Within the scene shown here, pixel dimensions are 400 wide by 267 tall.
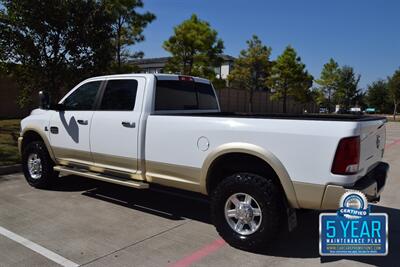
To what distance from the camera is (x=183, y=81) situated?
582 cm

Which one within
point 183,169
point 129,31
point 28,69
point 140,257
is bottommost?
point 140,257

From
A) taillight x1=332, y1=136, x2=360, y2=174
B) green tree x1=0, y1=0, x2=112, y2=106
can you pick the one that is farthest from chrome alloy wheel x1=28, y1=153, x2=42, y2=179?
green tree x1=0, y1=0, x2=112, y2=106

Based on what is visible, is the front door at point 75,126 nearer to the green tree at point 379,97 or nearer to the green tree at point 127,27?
the green tree at point 127,27

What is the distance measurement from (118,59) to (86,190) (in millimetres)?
11004

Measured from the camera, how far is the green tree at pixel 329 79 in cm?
5525

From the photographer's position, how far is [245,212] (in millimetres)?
4129

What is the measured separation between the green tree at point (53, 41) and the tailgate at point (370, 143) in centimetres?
1000

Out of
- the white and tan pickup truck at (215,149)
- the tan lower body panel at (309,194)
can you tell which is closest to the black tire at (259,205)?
the white and tan pickup truck at (215,149)

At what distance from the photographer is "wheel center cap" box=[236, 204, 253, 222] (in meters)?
4.11

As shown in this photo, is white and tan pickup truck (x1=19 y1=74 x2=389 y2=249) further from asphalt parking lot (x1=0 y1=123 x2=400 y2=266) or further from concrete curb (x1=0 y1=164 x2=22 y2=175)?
concrete curb (x1=0 y1=164 x2=22 y2=175)

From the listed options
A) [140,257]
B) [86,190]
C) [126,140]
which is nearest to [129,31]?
[86,190]

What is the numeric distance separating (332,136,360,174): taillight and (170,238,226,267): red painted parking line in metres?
1.60

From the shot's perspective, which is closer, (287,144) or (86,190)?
(287,144)

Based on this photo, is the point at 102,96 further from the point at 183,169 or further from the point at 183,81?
the point at 183,169
